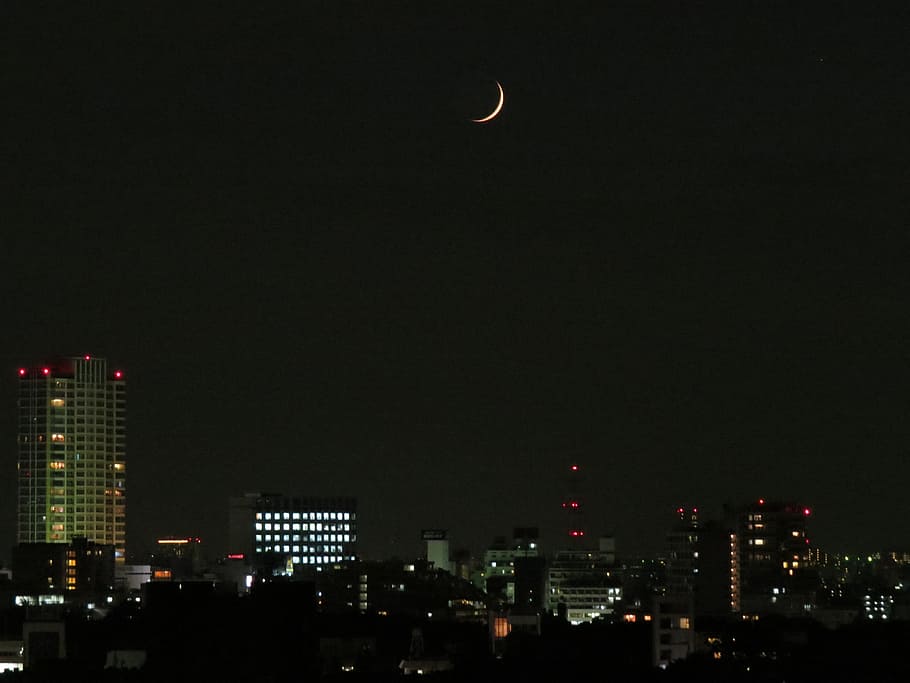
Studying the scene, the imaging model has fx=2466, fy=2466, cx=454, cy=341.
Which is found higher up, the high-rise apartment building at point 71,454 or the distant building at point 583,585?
the high-rise apartment building at point 71,454

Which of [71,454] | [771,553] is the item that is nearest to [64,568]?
[71,454]

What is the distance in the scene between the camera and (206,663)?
82.8m

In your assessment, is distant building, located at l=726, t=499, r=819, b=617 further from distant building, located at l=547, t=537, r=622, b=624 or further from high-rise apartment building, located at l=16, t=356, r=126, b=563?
high-rise apartment building, located at l=16, t=356, r=126, b=563

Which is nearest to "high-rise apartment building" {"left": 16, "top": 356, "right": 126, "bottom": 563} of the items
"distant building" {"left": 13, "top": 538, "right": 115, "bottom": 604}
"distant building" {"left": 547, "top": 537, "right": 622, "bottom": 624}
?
"distant building" {"left": 13, "top": 538, "right": 115, "bottom": 604}

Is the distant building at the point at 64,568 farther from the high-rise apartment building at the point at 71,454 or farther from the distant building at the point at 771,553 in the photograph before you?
the distant building at the point at 771,553

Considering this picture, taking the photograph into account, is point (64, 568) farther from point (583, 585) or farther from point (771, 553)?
point (771, 553)

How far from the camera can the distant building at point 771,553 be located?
178000mm

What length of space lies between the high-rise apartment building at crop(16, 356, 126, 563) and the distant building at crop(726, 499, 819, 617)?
46.0m

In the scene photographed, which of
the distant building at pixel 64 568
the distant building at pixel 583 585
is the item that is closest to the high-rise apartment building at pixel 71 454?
the distant building at pixel 64 568

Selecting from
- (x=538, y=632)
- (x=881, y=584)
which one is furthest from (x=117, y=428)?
(x=538, y=632)

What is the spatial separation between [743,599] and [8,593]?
55545mm

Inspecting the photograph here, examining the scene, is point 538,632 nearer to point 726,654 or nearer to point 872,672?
point 726,654

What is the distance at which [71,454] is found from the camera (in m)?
184

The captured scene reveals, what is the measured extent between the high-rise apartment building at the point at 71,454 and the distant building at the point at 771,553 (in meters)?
46.0
